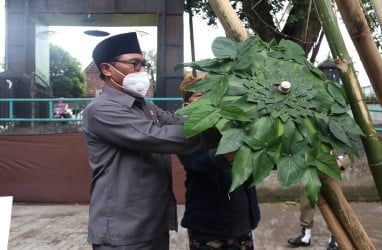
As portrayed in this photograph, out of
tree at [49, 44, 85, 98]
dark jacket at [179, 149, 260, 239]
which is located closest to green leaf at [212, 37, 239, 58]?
dark jacket at [179, 149, 260, 239]

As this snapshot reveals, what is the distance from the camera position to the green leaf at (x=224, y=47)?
63.4 inches

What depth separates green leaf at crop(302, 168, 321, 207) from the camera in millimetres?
1396

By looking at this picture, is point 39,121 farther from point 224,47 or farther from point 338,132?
point 338,132

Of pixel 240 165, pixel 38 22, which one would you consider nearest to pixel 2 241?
pixel 240 165

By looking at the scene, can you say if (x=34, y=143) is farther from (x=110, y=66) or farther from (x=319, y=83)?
(x=319, y=83)

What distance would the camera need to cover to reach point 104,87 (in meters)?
2.18

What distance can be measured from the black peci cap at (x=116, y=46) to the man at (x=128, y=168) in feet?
0.05

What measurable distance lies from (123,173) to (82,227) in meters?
4.64

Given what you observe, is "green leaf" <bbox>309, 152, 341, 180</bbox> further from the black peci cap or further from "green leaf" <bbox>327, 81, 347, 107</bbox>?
the black peci cap

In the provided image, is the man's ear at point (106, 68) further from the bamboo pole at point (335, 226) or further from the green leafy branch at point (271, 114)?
the bamboo pole at point (335, 226)

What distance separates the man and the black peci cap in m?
0.02

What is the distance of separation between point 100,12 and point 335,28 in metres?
9.09

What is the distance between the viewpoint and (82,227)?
6.33 meters

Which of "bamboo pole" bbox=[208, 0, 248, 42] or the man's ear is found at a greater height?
"bamboo pole" bbox=[208, 0, 248, 42]
